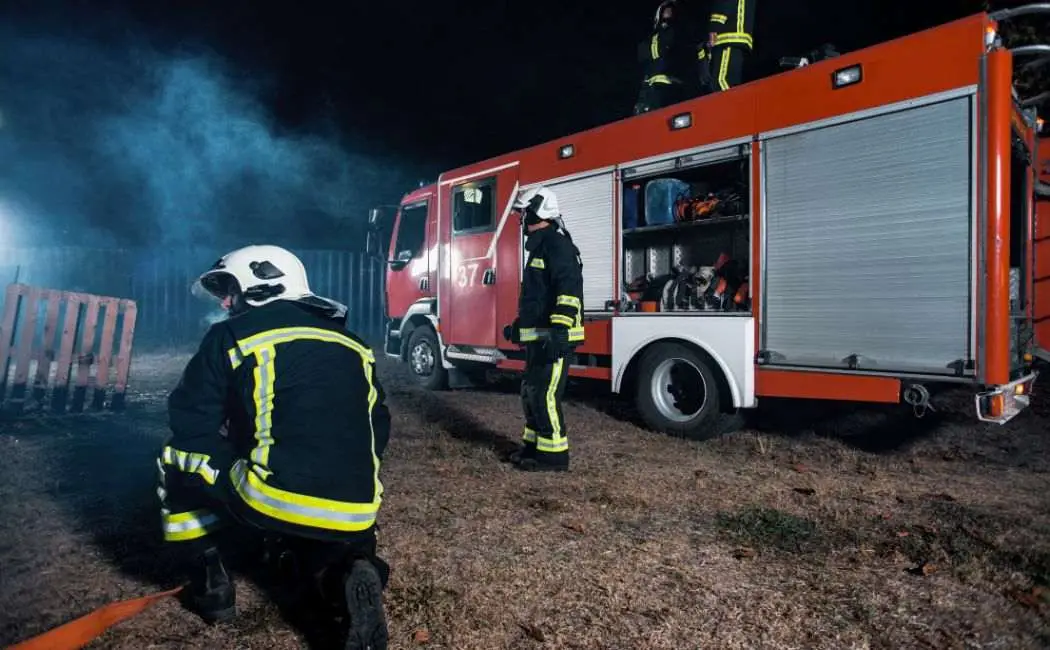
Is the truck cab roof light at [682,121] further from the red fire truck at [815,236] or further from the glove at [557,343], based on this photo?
the glove at [557,343]

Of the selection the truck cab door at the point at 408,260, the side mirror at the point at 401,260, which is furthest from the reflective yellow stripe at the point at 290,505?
the side mirror at the point at 401,260

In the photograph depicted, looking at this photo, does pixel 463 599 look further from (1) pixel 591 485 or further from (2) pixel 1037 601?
(2) pixel 1037 601

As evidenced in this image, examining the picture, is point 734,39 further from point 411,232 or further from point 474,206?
point 411,232

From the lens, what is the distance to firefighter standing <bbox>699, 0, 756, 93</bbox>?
6430 millimetres

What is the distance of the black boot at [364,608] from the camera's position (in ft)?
6.28

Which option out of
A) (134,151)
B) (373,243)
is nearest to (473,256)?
(373,243)

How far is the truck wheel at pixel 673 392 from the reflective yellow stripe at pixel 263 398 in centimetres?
389

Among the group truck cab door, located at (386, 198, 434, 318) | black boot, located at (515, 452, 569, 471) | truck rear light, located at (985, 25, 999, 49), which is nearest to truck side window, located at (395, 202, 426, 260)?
truck cab door, located at (386, 198, 434, 318)

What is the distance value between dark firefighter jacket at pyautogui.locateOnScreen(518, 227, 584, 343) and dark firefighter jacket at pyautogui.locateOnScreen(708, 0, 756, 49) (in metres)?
3.31

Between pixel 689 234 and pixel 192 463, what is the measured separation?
5210 mm

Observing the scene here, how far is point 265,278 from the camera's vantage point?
2.33 m

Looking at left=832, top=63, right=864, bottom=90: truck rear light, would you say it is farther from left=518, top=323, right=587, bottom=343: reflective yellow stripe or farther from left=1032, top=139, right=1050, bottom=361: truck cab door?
left=518, top=323, right=587, bottom=343: reflective yellow stripe

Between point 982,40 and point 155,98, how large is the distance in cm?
1841

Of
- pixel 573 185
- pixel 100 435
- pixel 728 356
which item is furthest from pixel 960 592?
pixel 100 435
